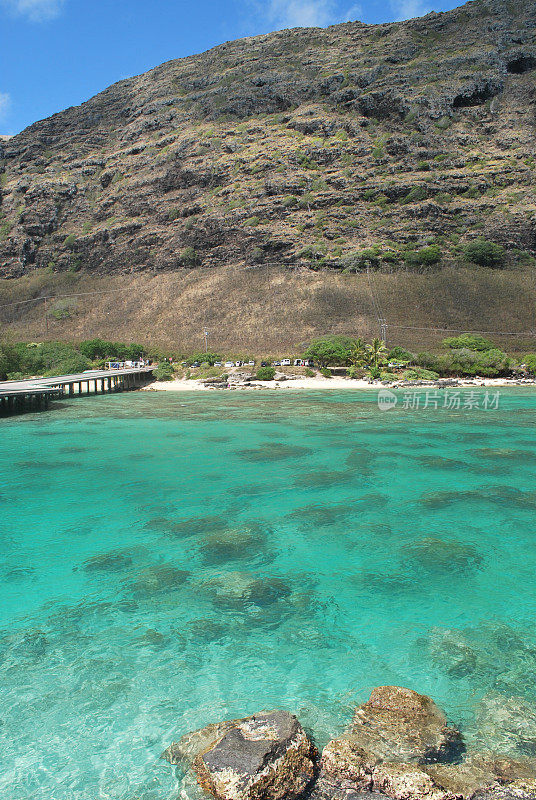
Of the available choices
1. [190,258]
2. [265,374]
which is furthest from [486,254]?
[190,258]

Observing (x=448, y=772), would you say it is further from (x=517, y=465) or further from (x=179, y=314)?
(x=179, y=314)

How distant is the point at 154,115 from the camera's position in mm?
111625

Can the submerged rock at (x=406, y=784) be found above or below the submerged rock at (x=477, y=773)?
above

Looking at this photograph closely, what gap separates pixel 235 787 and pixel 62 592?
6.19 m

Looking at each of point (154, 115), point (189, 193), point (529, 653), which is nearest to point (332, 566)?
point (529, 653)

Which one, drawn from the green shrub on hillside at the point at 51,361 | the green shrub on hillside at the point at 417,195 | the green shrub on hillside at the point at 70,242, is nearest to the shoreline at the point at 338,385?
the green shrub on hillside at the point at 51,361

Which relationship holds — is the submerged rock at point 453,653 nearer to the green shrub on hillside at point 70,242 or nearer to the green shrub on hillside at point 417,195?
the green shrub on hillside at point 417,195

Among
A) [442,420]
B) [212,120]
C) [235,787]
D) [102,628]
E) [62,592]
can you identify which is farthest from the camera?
[212,120]

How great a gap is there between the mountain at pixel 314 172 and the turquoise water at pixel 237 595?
47.5 metres

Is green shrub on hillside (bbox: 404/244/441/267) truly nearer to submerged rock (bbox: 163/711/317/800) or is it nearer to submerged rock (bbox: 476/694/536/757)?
submerged rock (bbox: 476/694/536/757)

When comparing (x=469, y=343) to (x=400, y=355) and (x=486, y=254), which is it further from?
(x=486, y=254)

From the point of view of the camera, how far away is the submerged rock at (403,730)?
16.9 ft

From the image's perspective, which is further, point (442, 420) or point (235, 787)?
point (442, 420)

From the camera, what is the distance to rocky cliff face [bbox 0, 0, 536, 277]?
75.0m
